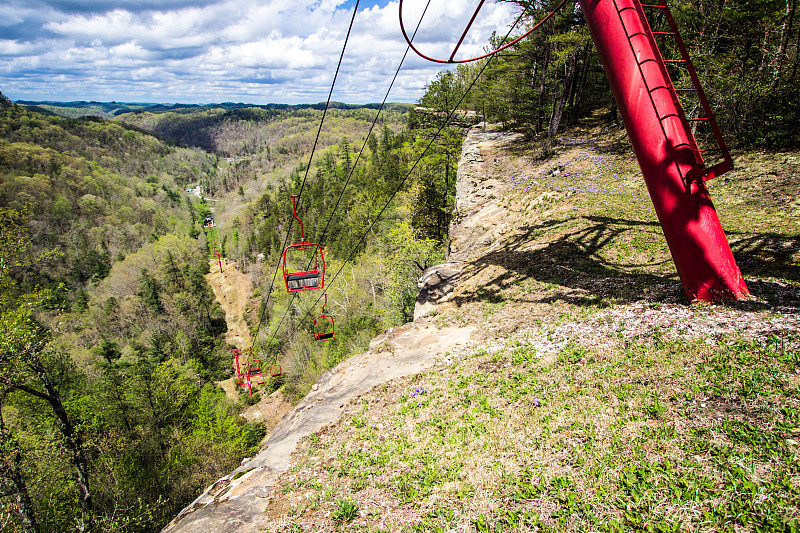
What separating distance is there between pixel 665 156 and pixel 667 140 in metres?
0.25

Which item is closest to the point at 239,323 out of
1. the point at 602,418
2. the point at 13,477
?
the point at 13,477

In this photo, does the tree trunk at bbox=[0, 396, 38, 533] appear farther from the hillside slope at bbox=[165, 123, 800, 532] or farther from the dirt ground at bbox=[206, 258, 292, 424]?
the dirt ground at bbox=[206, 258, 292, 424]

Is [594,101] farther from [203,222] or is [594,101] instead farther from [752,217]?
[203,222]

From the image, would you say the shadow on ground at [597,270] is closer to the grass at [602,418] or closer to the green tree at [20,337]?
the grass at [602,418]

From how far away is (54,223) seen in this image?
105 meters

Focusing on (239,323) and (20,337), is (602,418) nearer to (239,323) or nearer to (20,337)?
(20,337)

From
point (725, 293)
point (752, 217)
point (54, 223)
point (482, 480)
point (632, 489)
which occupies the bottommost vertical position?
point (54, 223)

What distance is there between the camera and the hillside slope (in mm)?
3361

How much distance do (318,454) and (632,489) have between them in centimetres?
486

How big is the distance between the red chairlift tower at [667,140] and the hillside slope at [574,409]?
96 cm

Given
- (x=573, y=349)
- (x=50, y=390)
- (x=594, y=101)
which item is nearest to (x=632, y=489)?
(x=573, y=349)

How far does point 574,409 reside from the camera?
4961 mm

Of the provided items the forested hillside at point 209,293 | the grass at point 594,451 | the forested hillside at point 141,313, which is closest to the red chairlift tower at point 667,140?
the grass at point 594,451

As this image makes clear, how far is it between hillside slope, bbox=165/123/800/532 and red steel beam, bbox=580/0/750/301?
2.35 ft
